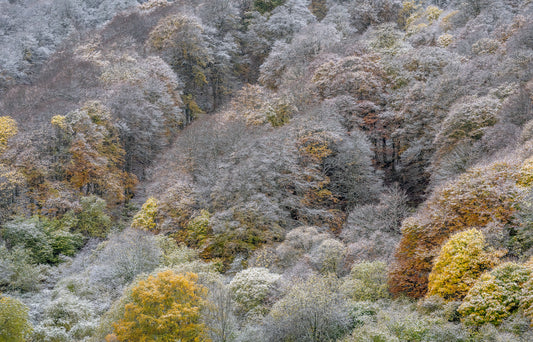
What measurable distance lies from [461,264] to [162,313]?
1048cm

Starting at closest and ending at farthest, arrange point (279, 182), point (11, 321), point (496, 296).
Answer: point (496, 296) → point (11, 321) → point (279, 182)

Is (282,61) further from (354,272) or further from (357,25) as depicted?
(354,272)

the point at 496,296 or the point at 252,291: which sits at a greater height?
the point at 496,296

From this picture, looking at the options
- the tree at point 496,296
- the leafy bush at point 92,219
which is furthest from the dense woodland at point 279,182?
the leafy bush at point 92,219

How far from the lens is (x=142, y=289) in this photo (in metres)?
15.9

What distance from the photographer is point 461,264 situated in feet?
49.1

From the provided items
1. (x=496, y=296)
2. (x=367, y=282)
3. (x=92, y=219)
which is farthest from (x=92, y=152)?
(x=496, y=296)

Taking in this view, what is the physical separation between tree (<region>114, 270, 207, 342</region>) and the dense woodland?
3.0 inches

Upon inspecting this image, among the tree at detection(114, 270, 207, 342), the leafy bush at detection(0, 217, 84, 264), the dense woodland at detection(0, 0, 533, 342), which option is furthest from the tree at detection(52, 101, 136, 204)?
the tree at detection(114, 270, 207, 342)

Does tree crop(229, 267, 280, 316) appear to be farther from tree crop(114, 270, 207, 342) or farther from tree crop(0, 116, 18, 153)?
tree crop(0, 116, 18, 153)

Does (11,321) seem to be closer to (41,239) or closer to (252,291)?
(252,291)

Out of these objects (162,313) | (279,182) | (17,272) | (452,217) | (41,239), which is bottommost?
(17,272)

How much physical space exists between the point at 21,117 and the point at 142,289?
2983 centimetres

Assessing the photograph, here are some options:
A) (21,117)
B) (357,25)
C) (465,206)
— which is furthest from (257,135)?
(357,25)
